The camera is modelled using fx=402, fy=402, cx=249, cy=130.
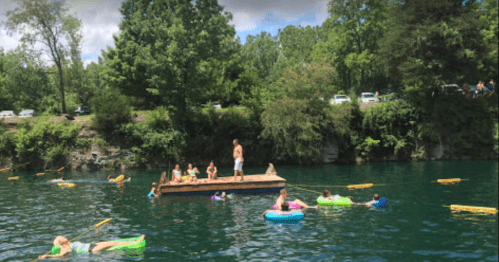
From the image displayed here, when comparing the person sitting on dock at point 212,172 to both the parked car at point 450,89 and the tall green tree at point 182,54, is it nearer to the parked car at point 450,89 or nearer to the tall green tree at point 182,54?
the tall green tree at point 182,54

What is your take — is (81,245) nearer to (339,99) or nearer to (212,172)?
(212,172)

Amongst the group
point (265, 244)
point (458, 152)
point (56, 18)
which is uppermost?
point (56, 18)

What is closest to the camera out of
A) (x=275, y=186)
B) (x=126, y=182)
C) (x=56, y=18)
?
(x=275, y=186)

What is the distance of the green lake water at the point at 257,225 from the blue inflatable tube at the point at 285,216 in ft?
1.07

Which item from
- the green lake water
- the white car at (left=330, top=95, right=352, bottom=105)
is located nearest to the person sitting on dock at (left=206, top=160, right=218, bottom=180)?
the green lake water

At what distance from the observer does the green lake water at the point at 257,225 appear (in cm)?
1341

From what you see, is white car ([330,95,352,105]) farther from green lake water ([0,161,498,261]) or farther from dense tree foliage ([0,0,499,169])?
green lake water ([0,161,498,261])

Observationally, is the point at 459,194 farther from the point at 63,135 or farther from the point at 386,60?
the point at 63,135

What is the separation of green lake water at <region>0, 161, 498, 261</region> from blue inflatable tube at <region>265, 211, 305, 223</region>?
328 mm

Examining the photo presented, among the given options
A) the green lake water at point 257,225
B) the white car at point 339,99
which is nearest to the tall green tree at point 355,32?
the white car at point 339,99

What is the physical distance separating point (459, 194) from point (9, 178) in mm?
35664

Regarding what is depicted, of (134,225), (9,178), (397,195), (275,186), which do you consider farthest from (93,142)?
(397,195)

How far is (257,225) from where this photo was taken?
1739cm

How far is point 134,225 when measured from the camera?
17781 mm
